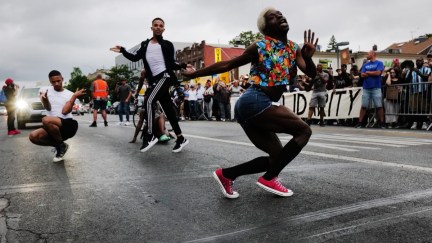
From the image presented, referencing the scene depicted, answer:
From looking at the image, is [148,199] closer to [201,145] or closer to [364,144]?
[201,145]

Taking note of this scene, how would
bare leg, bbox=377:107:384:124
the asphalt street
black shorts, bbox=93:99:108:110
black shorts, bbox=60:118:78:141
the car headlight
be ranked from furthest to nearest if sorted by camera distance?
the car headlight
black shorts, bbox=93:99:108:110
bare leg, bbox=377:107:384:124
black shorts, bbox=60:118:78:141
the asphalt street

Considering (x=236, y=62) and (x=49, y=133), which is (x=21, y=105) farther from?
(x=236, y=62)

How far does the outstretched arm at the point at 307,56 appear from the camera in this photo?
12.0 ft

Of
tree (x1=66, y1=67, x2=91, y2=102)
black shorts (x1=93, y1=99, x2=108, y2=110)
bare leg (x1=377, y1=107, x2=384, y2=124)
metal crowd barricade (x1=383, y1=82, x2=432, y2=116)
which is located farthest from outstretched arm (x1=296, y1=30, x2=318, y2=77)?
tree (x1=66, y1=67, x2=91, y2=102)

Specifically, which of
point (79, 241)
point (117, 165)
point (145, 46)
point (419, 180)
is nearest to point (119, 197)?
point (79, 241)

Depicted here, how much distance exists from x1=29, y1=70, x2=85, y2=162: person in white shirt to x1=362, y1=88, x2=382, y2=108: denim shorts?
856 centimetres

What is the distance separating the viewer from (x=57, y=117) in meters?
6.27

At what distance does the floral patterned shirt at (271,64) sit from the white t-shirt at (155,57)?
343 centimetres

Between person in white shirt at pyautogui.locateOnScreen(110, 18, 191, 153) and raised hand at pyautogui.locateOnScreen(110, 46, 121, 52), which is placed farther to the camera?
Answer: person in white shirt at pyautogui.locateOnScreen(110, 18, 191, 153)

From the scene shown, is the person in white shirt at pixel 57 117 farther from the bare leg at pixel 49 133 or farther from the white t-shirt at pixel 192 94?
the white t-shirt at pixel 192 94

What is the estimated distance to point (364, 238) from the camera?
8.16ft

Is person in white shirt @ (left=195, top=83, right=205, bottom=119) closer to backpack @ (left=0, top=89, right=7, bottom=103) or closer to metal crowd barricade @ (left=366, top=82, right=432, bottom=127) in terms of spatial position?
backpack @ (left=0, top=89, right=7, bottom=103)

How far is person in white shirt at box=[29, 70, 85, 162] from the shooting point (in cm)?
620

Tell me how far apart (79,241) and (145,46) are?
463cm
